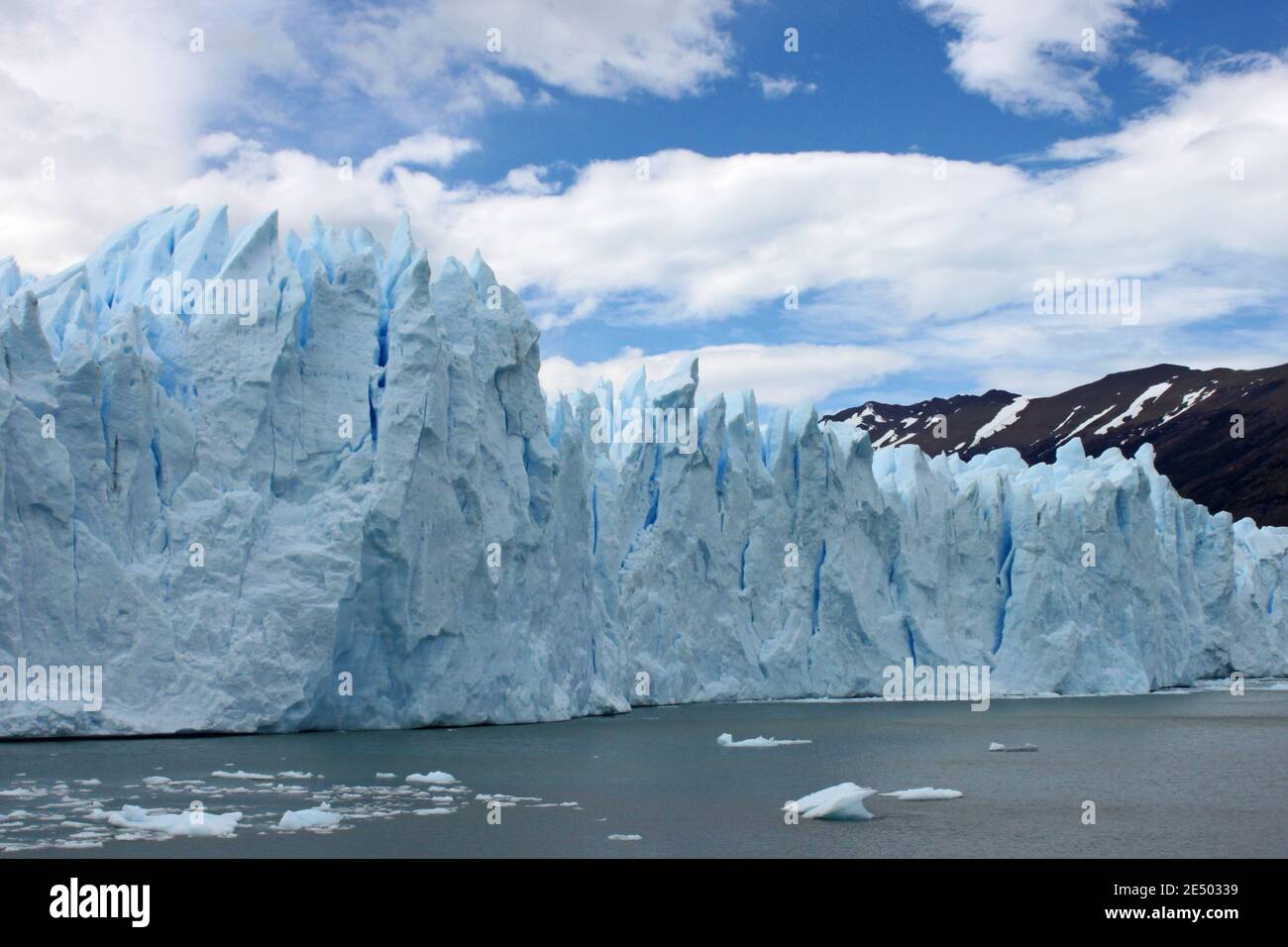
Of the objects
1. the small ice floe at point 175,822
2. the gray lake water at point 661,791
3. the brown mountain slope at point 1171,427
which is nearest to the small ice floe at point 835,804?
the gray lake water at point 661,791

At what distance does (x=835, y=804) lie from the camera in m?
15.0

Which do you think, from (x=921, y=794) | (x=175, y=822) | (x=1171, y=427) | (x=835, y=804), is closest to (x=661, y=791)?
(x=835, y=804)

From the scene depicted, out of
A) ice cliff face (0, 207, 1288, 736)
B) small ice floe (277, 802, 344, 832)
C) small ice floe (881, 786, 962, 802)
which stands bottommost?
small ice floe (881, 786, 962, 802)

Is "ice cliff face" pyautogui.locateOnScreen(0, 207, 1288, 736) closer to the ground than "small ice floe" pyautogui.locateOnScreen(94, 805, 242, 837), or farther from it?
farther from it

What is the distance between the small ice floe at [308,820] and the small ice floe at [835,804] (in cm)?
498

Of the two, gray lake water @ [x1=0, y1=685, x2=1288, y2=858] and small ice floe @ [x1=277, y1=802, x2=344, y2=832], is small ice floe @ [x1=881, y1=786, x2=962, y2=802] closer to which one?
gray lake water @ [x1=0, y1=685, x2=1288, y2=858]

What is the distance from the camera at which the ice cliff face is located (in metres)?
21.3

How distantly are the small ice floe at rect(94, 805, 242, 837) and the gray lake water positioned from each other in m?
0.18

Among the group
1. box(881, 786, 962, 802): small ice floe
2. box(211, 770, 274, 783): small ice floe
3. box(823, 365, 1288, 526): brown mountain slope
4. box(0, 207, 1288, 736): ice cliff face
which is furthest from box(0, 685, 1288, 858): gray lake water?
box(823, 365, 1288, 526): brown mountain slope

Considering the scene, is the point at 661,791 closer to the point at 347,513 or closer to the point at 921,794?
the point at 921,794

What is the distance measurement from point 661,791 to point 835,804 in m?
2.91

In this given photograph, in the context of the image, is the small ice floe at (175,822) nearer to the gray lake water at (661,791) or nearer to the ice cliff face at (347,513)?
the gray lake water at (661,791)
